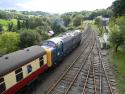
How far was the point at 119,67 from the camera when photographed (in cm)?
2331

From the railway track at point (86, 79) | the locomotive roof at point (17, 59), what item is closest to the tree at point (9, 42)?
the railway track at point (86, 79)

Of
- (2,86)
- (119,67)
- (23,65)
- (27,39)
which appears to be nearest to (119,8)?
(27,39)

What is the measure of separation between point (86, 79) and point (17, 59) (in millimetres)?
7533

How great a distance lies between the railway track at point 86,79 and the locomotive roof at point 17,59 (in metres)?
3.31

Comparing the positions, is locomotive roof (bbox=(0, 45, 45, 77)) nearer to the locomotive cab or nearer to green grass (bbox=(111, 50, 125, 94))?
the locomotive cab

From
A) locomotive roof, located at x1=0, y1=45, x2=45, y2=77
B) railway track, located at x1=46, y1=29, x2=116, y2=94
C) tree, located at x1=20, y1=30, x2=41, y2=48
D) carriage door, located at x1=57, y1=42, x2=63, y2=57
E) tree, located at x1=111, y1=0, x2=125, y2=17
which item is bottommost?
railway track, located at x1=46, y1=29, x2=116, y2=94

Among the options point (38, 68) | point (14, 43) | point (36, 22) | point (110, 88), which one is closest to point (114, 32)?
point (110, 88)

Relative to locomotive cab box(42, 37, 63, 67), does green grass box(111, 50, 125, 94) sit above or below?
below

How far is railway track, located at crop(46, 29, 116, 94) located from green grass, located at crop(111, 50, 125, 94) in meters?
0.63

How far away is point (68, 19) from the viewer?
12125 cm

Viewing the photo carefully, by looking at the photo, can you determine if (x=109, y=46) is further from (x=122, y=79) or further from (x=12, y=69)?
(x=12, y=69)

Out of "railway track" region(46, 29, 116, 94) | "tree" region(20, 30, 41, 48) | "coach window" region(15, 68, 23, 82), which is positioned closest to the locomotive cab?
"railway track" region(46, 29, 116, 94)

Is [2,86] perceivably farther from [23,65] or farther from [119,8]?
[119,8]

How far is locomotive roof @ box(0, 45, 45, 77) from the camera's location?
44.1 ft
